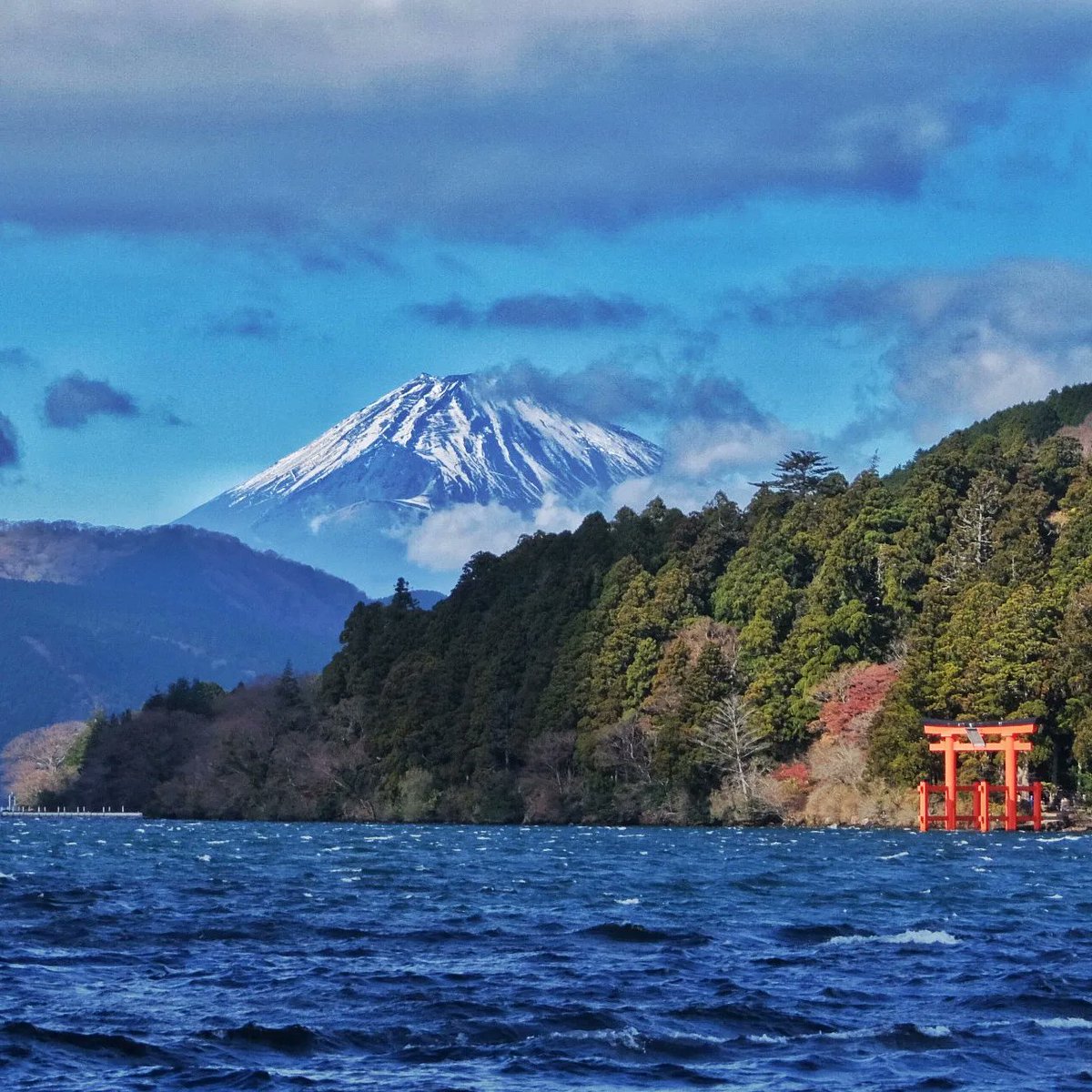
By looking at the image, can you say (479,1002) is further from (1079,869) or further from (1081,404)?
(1081,404)

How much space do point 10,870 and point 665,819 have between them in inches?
1592

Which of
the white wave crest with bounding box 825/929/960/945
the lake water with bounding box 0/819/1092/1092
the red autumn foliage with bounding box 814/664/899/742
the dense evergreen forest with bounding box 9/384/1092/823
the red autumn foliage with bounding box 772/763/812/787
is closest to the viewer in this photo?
the lake water with bounding box 0/819/1092/1092

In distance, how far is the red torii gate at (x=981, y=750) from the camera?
66.5 meters

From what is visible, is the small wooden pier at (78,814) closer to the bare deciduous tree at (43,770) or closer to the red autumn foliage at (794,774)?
the bare deciduous tree at (43,770)

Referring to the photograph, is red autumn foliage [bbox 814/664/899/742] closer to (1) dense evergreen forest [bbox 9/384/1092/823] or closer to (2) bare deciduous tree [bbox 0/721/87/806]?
(1) dense evergreen forest [bbox 9/384/1092/823]

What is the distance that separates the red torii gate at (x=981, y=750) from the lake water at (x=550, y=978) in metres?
19.7

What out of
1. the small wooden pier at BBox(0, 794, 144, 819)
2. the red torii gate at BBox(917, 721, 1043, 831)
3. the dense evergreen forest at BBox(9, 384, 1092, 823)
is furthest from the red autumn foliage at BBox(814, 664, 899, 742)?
the small wooden pier at BBox(0, 794, 144, 819)

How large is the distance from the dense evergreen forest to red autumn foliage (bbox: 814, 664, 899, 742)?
10 centimetres

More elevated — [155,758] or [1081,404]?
[1081,404]

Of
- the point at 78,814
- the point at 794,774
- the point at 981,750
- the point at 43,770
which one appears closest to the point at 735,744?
the point at 794,774

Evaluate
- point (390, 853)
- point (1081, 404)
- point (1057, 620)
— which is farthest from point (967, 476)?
point (1081, 404)

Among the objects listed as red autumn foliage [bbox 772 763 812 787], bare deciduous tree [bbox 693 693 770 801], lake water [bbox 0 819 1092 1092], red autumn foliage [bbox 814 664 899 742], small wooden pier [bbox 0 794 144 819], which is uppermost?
red autumn foliage [bbox 814 664 899 742]

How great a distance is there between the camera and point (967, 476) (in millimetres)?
89062

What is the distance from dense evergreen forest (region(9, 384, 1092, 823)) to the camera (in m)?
73.2
